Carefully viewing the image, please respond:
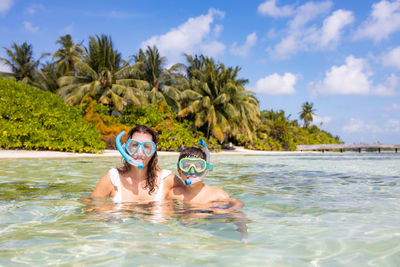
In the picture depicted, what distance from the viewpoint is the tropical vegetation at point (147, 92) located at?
23.8 metres

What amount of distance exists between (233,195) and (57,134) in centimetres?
1445

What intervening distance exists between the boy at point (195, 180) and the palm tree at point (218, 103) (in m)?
23.1

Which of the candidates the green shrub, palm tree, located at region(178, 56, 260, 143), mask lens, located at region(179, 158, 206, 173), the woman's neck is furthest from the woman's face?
palm tree, located at region(178, 56, 260, 143)

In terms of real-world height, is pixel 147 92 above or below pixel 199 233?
above

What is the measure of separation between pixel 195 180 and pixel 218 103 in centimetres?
2475

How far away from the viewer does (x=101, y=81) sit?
81.9ft

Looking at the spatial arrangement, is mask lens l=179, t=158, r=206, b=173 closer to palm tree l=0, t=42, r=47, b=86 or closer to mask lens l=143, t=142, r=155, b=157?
mask lens l=143, t=142, r=155, b=157

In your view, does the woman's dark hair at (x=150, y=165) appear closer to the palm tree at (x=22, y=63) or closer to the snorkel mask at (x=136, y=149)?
the snorkel mask at (x=136, y=149)

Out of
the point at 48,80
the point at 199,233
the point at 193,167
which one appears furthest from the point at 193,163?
the point at 48,80

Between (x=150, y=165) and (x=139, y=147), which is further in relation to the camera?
(x=150, y=165)

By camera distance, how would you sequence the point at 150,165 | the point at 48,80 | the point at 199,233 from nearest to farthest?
the point at 199,233 → the point at 150,165 → the point at 48,80

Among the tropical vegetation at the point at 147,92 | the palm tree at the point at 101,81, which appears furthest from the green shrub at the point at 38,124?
the palm tree at the point at 101,81

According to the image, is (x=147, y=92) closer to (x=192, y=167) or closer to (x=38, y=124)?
(x=38, y=124)

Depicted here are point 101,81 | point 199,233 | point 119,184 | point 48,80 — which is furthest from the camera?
point 48,80
